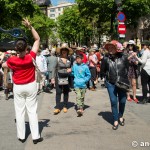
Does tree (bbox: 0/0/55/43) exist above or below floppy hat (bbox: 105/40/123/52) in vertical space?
above

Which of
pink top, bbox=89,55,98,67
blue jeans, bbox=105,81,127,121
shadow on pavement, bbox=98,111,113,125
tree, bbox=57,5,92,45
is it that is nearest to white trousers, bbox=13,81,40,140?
blue jeans, bbox=105,81,127,121

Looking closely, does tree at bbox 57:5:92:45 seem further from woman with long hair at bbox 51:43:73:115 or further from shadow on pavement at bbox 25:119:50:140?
shadow on pavement at bbox 25:119:50:140

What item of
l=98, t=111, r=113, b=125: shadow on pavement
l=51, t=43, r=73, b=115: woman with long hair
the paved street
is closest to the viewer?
the paved street

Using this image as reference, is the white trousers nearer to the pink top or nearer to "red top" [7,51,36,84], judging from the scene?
"red top" [7,51,36,84]

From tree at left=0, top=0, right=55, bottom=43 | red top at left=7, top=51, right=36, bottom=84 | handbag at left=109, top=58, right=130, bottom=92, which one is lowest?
handbag at left=109, top=58, right=130, bottom=92

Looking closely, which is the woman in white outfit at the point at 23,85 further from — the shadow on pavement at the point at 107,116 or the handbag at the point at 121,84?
the shadow on pavement at the point at 107,116

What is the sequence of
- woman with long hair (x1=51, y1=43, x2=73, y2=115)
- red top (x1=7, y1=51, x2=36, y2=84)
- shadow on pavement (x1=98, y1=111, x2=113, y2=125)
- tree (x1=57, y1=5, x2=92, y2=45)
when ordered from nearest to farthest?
red top (x1=7, y1=51, x2=36, y2=84) → shadow on pavement (x1=98, y1=111, x2=113, y2=125) → woman with long hair (x1=51, y1=43, x2=73, y2=115) → tree (x1=57, y1=5, x2=92, y2=45)

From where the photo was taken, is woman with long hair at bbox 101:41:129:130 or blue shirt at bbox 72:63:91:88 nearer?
woman with long hair at bbox 101:41:129:130

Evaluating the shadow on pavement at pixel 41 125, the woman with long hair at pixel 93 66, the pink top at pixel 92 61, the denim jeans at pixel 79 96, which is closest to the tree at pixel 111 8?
the woman with long hair at pixel 93 66

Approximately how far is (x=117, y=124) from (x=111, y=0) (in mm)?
34081

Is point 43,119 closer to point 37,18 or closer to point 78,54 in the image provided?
point 78,54

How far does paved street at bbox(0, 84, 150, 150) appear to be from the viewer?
607cm

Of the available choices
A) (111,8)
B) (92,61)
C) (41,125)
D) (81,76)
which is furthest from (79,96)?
(111,8)

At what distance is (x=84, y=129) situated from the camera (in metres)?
7.21
